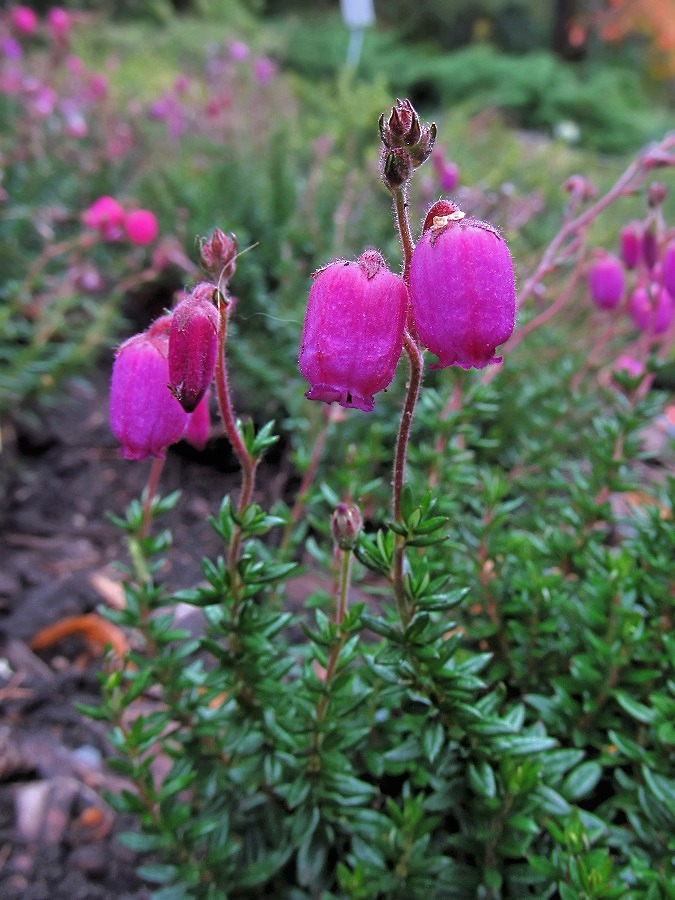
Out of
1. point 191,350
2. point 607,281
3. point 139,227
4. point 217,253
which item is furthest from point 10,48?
point 191,350

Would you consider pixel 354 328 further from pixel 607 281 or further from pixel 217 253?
pixel 607 281

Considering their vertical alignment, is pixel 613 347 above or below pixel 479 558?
above

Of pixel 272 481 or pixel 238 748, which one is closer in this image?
pixel 238 748

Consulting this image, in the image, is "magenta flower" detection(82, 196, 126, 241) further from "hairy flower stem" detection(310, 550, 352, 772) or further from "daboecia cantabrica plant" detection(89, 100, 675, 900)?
"hairy flower stem" detection(310, 550, 352, 772)

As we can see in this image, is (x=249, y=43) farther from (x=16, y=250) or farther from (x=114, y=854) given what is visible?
(x=114, y=854)

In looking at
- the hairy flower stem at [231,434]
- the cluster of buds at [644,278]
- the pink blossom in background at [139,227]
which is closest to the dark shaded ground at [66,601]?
the pink blossom in background at [139,227]

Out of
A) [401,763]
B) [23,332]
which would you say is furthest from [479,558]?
[23,332]
